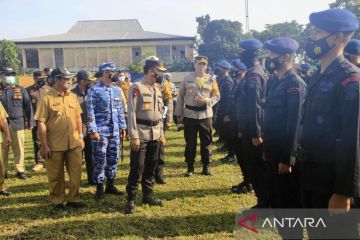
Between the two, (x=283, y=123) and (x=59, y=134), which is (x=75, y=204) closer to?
(x=59, y=134)

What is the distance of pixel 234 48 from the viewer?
184 feet

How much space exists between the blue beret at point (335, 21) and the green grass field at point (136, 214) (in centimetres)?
251

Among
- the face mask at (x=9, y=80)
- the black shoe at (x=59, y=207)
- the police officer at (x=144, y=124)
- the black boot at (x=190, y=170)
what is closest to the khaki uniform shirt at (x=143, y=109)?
the police officer at (x=144, y=124)

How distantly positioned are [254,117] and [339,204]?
7.72 ft

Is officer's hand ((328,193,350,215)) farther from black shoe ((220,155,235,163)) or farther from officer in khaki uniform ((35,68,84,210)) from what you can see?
black shoe ((220,155,235,163))

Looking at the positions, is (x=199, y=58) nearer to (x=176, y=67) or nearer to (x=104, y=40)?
(x=176, y=67)

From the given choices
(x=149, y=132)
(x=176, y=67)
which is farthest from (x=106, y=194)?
(x=176, y=67)

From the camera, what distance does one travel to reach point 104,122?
18.9 feet

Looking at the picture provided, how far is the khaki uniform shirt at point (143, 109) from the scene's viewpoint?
493 centimetres

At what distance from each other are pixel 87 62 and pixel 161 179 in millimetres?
53383

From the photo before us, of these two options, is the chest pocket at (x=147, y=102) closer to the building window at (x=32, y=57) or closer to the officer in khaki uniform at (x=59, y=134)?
the officer in khaki uniform at (x=59, y=134)

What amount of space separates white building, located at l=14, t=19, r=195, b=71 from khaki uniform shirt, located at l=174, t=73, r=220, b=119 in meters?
50.1

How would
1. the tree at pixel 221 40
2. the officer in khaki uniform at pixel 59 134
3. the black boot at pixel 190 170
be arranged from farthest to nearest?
the tree at pixel 221 40 → the black boot at pixel 190 170 → the officer in khaki uniform at pixel 59 134

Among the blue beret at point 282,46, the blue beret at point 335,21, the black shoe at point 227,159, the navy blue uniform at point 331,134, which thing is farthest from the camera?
the black shoe at point 227,159
